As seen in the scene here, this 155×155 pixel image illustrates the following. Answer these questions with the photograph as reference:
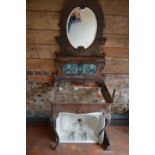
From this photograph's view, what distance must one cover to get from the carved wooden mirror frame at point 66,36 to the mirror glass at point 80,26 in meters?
0.03

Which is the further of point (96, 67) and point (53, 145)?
point (96, 67)

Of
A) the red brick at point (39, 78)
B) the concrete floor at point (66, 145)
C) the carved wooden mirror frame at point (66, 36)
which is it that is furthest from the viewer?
the red brick at point (39, 78)

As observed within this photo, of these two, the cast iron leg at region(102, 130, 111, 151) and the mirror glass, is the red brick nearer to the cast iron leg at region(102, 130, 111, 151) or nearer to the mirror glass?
the mirror glass

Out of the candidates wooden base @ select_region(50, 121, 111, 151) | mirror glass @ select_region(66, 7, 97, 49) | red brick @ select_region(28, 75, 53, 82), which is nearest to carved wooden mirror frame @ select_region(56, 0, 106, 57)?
mirror glass @ select_region(66, 7, 97, 49)

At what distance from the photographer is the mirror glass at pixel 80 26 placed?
246 cm

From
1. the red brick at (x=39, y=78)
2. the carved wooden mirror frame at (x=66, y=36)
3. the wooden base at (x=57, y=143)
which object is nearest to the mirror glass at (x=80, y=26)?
the carved wooden mirror frame at (x=66, y=36)

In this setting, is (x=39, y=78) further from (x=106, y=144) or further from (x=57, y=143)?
(x=106, y=144)

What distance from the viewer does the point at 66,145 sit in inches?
89.1

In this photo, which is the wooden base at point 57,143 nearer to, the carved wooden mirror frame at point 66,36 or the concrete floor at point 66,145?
the concrete floor at point 66,145

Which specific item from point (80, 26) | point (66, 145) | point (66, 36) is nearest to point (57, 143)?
point (66, 145)
